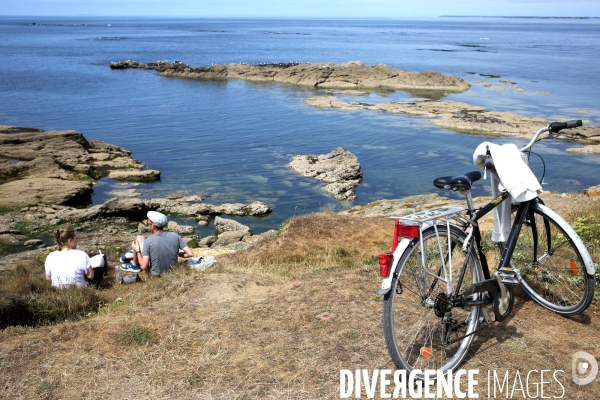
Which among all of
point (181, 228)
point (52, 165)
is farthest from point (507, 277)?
point (52, 165)

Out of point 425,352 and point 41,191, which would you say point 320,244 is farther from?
point 41,191

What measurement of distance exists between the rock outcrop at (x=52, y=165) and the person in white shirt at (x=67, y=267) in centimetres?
1339

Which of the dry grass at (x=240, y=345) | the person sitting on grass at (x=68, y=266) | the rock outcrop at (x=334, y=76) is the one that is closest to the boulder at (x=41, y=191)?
the person sitting on grass at (x=68, y=266)

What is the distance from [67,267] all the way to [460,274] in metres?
5.37

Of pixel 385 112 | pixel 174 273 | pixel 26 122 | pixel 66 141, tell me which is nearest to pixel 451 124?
pixel 385 112

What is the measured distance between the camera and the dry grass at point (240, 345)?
4223 mm

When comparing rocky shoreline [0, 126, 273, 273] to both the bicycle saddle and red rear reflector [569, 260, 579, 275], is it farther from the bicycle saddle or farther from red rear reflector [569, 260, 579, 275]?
the bicycle saddle

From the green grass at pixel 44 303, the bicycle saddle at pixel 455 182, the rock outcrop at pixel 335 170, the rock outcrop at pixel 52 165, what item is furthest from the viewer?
the rock outcrop at pixel 335 170

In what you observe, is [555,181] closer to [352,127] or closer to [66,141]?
[352,127]

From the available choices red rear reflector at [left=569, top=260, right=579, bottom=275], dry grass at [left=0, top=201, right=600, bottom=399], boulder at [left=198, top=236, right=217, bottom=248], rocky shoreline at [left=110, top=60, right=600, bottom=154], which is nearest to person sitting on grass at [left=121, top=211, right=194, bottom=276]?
dry grass at [left=0, top=201, right=600, bottom=399]

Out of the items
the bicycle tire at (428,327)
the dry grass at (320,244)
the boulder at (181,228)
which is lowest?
the boulder at (181,228)

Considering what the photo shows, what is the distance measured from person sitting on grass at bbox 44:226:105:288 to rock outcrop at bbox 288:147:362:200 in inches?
577

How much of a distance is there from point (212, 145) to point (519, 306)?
2539 cm

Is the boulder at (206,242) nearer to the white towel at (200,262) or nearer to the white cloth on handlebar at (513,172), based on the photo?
the white towel at (200,262)
